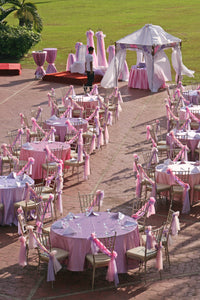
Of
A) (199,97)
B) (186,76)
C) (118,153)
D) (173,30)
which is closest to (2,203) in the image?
(118,153)

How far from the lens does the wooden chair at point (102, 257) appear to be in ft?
35.6

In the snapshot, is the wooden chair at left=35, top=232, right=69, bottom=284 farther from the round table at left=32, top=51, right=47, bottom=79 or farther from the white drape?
the round table at left=32, top=51, right=47, bottom=79

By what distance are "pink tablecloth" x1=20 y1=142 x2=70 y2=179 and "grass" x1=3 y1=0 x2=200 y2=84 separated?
13918mm

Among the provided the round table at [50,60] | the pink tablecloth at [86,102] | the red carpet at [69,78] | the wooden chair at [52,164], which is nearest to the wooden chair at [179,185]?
the wooden chair at [52,164]

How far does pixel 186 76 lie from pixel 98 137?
43.4ft

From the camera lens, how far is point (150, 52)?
27562mm

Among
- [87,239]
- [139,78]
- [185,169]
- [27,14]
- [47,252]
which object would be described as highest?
[27,14]

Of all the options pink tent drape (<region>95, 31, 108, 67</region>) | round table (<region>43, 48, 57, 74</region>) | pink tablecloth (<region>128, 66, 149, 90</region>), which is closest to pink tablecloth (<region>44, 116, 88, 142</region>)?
pink tablecloth (<region>128, 66, 149, 90</region>)

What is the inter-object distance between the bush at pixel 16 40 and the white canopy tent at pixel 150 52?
9.44 metres

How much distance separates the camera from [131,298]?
10617 mm

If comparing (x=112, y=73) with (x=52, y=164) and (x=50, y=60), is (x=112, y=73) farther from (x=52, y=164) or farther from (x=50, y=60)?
(x=52, y=164)

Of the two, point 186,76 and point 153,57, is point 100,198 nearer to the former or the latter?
point 153,57

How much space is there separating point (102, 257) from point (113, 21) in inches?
1855

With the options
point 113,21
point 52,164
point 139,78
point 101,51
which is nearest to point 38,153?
point 52,164
